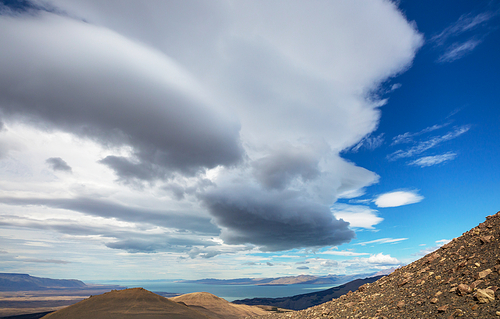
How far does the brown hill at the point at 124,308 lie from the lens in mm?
65250

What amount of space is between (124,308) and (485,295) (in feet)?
263

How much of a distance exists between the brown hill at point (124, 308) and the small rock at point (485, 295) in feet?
243

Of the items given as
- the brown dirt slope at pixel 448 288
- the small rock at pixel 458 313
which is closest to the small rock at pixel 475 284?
the brown dirt slope at pixel 448 288

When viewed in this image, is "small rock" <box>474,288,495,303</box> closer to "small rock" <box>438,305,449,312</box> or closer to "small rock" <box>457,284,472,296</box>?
"small rock" <box>457,284,472,296</box>

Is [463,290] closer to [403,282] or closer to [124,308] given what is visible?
[403,282]

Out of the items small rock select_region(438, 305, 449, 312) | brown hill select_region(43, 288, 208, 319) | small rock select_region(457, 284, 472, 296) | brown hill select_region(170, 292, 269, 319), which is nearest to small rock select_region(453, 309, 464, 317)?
small rock select_region(438, 305, 449, 312)

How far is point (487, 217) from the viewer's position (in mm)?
23109

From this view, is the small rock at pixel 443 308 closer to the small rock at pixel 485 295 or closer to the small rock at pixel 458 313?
the small rock at pixel 458 313

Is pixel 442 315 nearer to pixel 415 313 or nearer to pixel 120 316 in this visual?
pixel 415 313

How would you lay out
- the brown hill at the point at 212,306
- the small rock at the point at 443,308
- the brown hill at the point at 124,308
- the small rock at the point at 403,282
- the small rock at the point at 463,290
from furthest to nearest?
the brown hill at the point at 212,306 < the brown hill at the point at 124,308 < the small rock at the point at 403,282 < the small rock at the point at 463,290 < the small rock at the point at 443,308

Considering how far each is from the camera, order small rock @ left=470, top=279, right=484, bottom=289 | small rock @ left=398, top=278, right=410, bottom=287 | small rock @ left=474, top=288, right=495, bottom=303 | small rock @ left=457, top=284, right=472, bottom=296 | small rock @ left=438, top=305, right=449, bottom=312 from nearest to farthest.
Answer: small rock @ left=474, top=288, right=495, bottom=303 → small rock @ left=438, top=305, right=449, bottom=312 → small rock @ left=457, top=284, right=472, bottom=296 → small rock @ left=470, top=279, right=484, bottom=289 → small rock @ left=398, top=278, right=410, bottom=287

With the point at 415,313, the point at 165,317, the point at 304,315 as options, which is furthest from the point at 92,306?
the point at 415,313

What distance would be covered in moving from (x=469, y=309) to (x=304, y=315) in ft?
50.9

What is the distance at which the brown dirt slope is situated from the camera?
42.1ft
